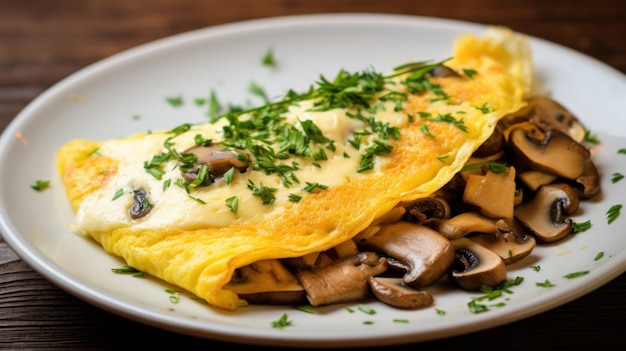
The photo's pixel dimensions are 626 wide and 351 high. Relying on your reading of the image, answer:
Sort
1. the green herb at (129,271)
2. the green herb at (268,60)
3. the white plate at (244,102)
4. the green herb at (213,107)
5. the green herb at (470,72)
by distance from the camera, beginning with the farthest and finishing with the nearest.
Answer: the green herb at (268,60) < the green herb at (213,107) < the green herb at (470,72) < the green herb at (129,271) < the white plate at (244,102)

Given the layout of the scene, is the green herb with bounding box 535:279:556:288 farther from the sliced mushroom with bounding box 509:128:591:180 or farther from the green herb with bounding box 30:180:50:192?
the green herb with bounding box 30:180:50:192

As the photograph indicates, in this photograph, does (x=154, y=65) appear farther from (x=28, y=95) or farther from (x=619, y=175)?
(x=619, y=175)

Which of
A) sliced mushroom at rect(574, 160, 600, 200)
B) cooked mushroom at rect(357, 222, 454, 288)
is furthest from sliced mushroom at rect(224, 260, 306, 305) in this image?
sliced mushroom at rect(574, 160, 600, 200)

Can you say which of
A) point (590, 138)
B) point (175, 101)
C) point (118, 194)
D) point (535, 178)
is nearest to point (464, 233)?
point (535, 178)

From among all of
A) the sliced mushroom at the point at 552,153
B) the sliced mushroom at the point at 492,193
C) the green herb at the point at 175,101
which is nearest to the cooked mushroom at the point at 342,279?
the sliced mushroom at the point at 492,193

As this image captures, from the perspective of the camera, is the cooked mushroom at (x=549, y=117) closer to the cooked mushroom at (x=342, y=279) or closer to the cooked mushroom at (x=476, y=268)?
the cooked mushroom at (x=476, y=268)

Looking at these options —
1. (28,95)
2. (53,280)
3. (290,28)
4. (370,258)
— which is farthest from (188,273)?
(28,95)

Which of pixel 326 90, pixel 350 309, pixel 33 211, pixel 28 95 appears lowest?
pixel 28 95
